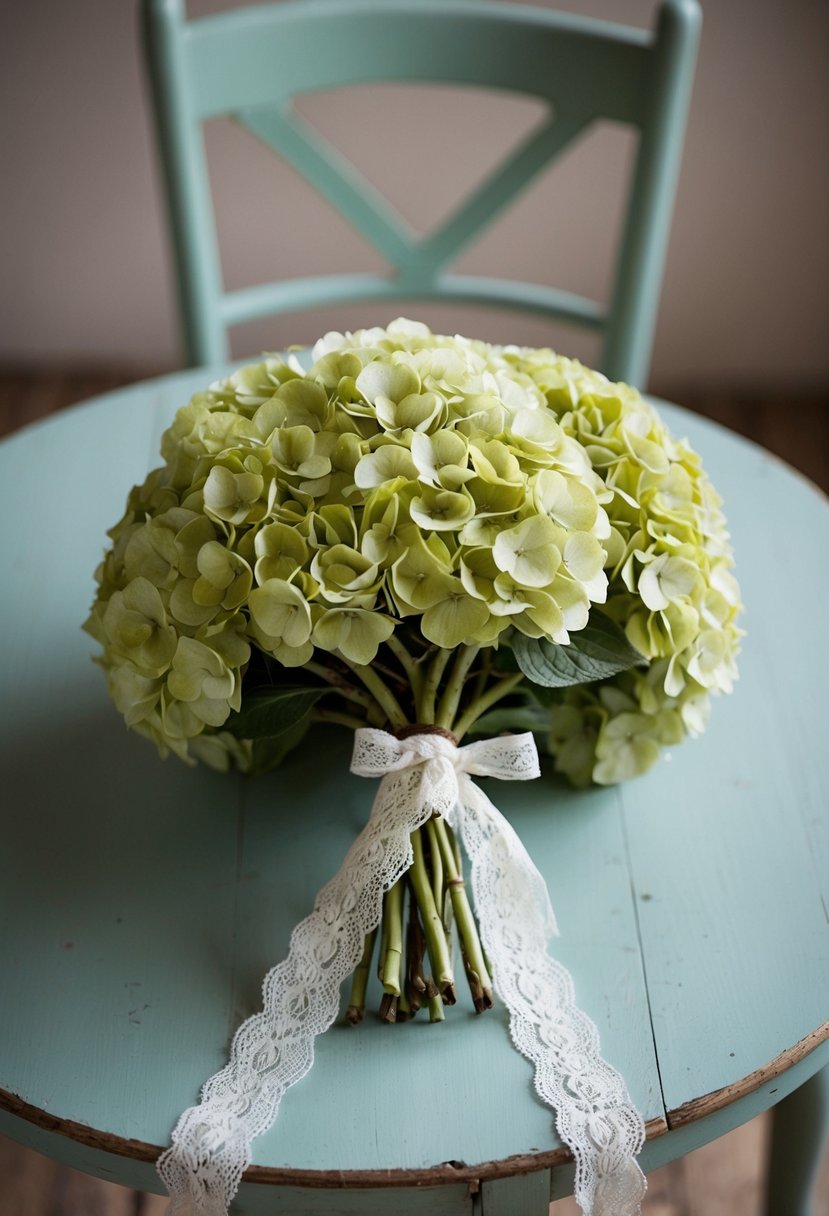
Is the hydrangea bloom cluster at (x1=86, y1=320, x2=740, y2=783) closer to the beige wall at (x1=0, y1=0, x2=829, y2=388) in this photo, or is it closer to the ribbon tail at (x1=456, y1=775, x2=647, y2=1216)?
the ribbon tail at (x1=456, y1=775, x2=647, y2=1216)

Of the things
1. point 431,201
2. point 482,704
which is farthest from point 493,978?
point 431,201

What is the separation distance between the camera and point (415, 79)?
1.32m

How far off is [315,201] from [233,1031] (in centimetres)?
178

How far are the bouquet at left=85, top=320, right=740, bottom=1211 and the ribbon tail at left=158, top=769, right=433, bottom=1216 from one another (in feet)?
0.07

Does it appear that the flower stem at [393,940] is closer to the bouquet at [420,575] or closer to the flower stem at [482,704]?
the bouquet at [420,575]

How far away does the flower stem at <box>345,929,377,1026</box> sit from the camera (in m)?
0.74

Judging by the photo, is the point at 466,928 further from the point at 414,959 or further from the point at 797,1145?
the point at 797,1145

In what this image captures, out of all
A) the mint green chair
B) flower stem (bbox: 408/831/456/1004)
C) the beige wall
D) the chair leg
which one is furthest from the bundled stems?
the beige wall

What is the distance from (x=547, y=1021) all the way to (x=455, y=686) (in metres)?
0.22

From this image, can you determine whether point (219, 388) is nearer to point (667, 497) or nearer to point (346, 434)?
point (346, 434)

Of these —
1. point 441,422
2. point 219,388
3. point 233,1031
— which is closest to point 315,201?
point 219,388

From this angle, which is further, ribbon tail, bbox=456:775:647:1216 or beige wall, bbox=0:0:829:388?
beige wall, bbox=0:0:829:388

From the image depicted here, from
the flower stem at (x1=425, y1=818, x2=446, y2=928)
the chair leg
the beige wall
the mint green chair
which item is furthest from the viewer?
the beige wall

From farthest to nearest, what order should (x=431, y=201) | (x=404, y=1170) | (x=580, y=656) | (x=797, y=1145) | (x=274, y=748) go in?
(x=431, y=201), (x=797, y=1145), (x=274, y=748), (x=580, y=656), (x=404, y=1170)
